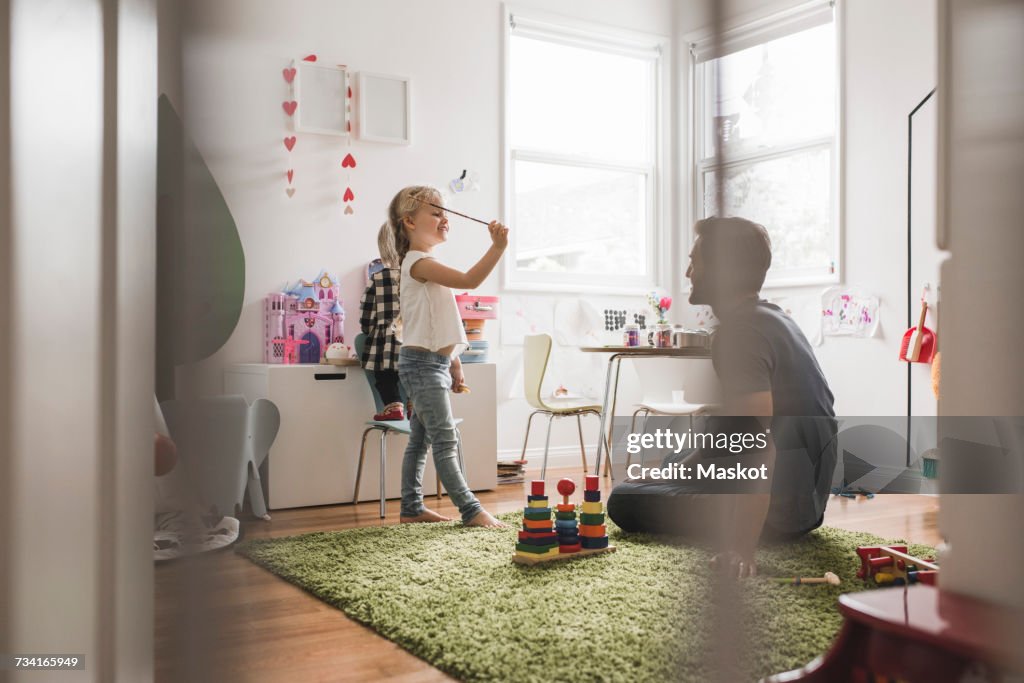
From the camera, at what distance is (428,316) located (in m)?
2.71

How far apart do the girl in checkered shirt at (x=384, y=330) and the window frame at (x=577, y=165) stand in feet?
3.06

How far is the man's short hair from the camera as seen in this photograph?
241mm

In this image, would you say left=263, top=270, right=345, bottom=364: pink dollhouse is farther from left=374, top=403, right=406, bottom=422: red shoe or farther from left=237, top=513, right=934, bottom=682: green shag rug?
left=237, top=513, right=934, bottom=682: green shag rug

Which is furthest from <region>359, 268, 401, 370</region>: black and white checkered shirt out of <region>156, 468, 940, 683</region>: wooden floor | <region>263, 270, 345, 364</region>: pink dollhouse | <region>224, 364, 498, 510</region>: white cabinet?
<region>156, 468, 940, 683</region>: wooden floor

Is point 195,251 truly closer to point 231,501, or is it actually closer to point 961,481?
point 231,501

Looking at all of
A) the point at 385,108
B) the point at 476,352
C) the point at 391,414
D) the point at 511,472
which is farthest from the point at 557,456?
the point at 385,108

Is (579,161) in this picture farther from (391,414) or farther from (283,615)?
(283,615)

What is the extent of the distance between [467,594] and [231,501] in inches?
62.7

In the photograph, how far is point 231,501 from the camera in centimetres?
32

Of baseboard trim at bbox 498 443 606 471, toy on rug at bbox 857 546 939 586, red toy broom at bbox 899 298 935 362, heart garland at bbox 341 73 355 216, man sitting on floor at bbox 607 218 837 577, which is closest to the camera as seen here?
man sitting on floor at bbox 607 218 837 577

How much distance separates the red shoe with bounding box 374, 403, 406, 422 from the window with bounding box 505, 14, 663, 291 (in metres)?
1.26

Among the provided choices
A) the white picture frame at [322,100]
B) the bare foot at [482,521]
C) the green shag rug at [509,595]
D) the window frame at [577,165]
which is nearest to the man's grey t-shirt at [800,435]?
the green shag rug at [509,595]

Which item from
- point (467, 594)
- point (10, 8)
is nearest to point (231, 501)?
point (10, 8)

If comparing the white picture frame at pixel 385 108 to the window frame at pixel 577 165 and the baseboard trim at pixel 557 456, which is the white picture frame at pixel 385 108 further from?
the baseboard trim at pixel 557 456
